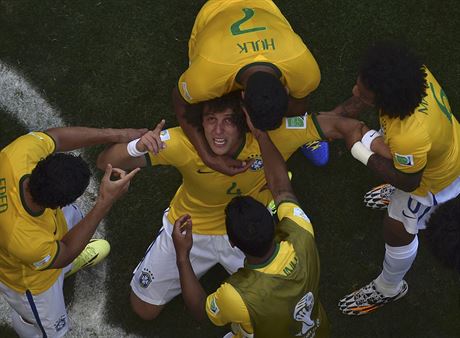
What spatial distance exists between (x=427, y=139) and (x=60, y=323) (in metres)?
3.36

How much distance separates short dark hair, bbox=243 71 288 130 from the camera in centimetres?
480

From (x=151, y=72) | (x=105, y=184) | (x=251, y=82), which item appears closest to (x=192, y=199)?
(x=105, y=184)

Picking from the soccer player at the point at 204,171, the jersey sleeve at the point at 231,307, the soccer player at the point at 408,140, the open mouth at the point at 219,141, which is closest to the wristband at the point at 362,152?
the soccer player at the point at 408,140

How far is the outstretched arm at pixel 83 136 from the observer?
5664 millimetres

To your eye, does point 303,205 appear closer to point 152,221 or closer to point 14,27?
point 152,221

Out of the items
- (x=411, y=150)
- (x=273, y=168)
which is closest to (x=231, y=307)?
(x=273, y=168)

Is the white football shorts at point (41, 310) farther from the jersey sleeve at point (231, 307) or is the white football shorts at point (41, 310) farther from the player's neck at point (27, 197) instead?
the jersey sleeve at point (231, 307)

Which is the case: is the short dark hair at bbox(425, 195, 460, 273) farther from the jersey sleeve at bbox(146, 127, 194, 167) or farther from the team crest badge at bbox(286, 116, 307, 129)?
the jersey sleeve at bbox(146, 127, 194, 167)

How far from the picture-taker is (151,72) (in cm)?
759

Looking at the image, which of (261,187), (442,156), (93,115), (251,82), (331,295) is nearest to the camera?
(251,82)

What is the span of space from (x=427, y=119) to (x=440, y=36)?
2.85m

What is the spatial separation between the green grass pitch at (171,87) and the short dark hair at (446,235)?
2.33 metres

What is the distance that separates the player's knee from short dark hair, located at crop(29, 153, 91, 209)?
188 centimetres

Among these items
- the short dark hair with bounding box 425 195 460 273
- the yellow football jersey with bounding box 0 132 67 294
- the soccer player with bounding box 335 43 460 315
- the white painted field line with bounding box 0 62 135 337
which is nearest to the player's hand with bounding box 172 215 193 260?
the yellow football jersey with bounding box 0 132 67 294
